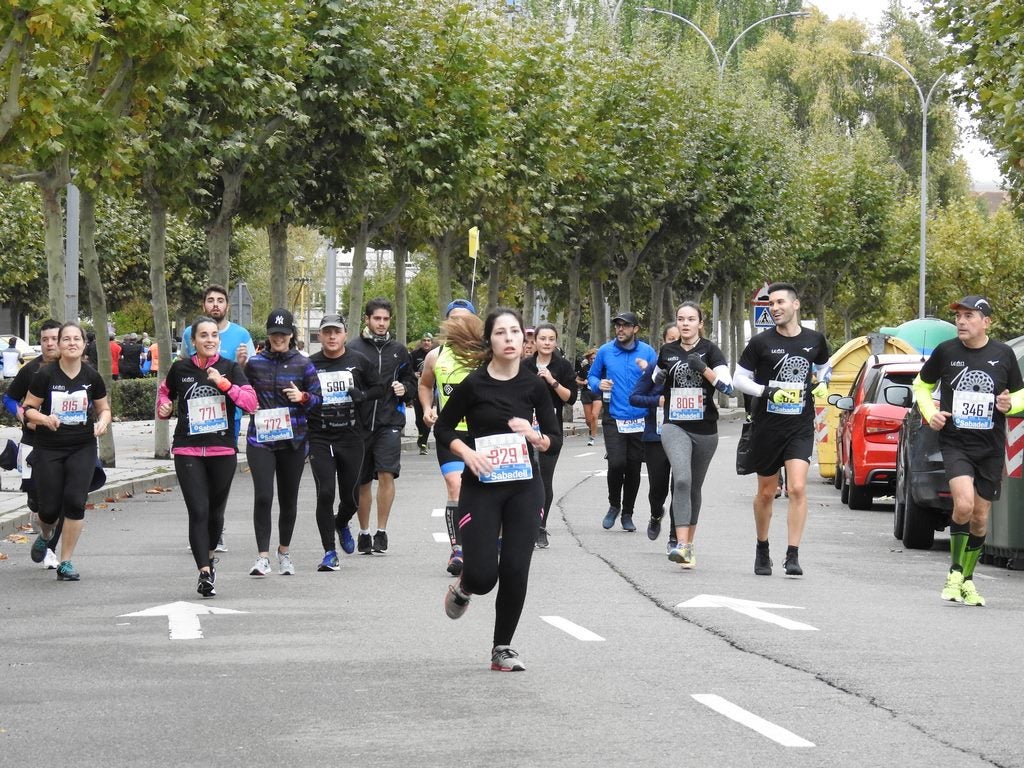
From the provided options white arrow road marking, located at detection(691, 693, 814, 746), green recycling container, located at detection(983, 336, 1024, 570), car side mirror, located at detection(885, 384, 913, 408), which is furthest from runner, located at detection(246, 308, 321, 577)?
car side mirror, located at detection(885, 384, 913, 408)

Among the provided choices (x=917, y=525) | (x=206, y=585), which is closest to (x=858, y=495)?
(x=917, y=525)

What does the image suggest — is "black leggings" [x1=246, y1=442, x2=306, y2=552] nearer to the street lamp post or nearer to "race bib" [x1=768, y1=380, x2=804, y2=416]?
"race bib" [x1=768, y1=380, x2=804, y2=416]

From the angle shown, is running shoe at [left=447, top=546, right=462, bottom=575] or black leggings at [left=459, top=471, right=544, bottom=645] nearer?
black leggings at [left=459, top=471, right=544, bottom=645]

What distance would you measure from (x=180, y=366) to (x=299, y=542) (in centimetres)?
389

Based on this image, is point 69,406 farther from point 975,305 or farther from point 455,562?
point 975,305

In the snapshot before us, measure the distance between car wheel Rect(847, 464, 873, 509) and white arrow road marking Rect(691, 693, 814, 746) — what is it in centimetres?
1307

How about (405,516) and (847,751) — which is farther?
(405,516)

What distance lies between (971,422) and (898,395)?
8421 mm

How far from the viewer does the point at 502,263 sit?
47.8 meters

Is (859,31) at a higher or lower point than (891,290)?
higher

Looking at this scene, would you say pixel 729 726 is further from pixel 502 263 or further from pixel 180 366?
pixel 502 263

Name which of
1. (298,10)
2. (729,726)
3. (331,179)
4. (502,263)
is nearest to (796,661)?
(729,726)

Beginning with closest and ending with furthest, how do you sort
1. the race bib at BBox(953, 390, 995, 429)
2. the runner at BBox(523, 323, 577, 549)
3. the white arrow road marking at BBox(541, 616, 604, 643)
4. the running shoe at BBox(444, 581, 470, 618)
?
the running shoe at BBox(444, 581, 470, 618), the white arrow road marking at BBox(541, 616, 604, 643), the race bib at BBox(953, 390, 995, 429), the runner at BBox(523, 323, 577, 549)

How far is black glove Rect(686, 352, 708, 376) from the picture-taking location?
46.5ft
